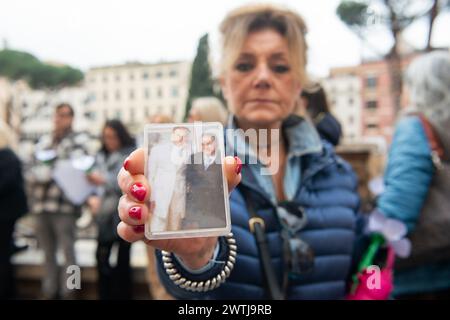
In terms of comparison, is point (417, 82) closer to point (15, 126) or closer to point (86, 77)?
point (86, 77)

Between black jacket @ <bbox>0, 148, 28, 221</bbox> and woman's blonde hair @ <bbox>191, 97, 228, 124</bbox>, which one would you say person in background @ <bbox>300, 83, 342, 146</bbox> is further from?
black jacket @ <bbox>0, 148, 28, 221</bbox>

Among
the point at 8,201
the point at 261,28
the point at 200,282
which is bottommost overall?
the point at 8,201

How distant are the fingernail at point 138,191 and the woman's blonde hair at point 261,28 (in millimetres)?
243

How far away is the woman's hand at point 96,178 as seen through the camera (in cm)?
101

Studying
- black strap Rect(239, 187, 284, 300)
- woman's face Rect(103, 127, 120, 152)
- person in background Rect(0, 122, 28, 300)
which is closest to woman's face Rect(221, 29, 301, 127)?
black strap Rect(239, 187, 284, 300)

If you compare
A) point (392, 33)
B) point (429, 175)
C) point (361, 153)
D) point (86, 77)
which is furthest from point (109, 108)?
point (361, 153)

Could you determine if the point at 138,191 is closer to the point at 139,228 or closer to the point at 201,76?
the point at 139,228

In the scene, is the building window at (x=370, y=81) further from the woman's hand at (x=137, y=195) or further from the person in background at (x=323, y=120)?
the woman's hand at (x=137, y=195)

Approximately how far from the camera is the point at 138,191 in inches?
12.4

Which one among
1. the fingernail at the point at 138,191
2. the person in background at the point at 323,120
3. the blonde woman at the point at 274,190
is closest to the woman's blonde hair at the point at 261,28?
the blonde woman at the point at 274,190

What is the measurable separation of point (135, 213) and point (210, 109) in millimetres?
248

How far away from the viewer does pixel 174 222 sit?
0.32 meters

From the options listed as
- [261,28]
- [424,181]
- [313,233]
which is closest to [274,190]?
[313,233]

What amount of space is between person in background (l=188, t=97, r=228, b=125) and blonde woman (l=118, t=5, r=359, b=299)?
0.8 inches
